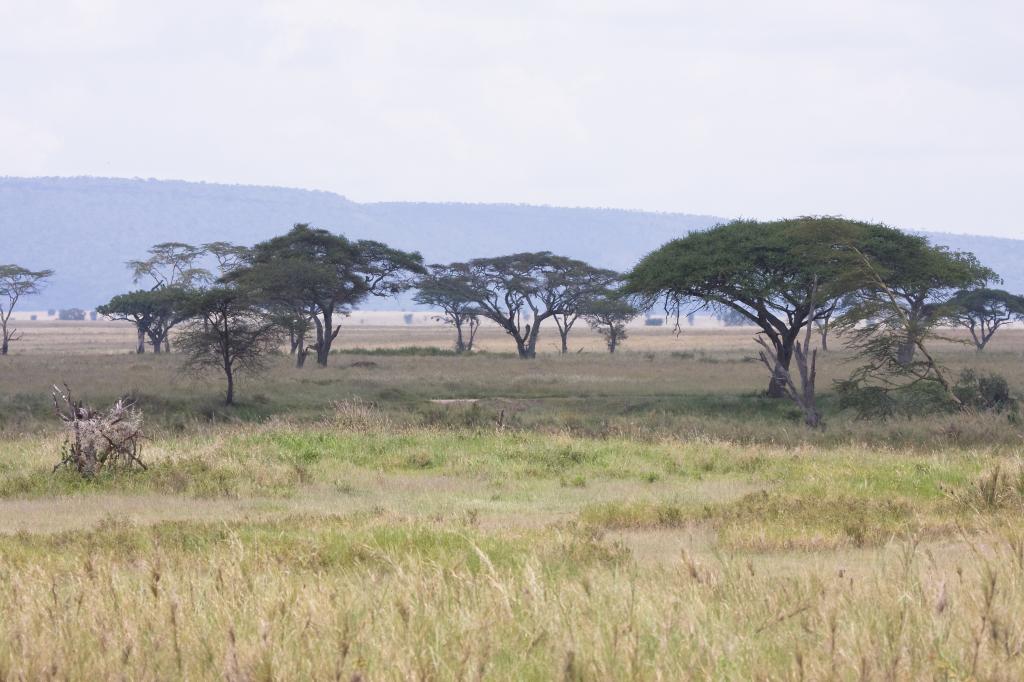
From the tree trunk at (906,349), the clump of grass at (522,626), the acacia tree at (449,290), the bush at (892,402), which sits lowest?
the bush at (892,402)

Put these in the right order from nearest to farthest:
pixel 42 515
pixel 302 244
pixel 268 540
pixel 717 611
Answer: pixel 717 611, pixel 268 540, pixel 42 515, pixel 302 244

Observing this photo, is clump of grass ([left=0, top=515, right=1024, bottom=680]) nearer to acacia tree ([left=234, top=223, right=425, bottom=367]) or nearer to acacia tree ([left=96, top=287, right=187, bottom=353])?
acacia tree ([left=234, top=223, right=425, bottom=367])

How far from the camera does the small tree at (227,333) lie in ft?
124

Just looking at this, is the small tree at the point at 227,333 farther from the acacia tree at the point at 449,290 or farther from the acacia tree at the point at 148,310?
the acacia tree at the point at 148,310

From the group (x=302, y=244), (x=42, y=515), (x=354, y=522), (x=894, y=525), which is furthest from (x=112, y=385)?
(x=894, y=525)

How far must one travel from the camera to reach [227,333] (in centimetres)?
3750

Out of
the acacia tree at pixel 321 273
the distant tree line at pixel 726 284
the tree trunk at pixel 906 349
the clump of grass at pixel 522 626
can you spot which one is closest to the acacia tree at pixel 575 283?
the acacia tree at pixel 321 273

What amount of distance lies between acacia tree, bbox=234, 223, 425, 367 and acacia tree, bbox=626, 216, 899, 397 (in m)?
20.3

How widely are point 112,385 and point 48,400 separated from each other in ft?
21.4

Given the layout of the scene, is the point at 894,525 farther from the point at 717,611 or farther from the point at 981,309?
the point at 981,309

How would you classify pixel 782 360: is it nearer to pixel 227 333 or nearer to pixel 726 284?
pixel 726 284

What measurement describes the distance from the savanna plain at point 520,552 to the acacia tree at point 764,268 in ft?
23.1

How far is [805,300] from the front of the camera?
37125 millimetres

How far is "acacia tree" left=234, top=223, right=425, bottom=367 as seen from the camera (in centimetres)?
5522
